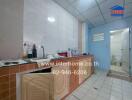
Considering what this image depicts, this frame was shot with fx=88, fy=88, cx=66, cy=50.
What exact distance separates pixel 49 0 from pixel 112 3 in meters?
1.79

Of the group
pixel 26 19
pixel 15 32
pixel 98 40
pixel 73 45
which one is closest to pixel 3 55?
pixel 15 32

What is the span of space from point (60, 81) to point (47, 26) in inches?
51.2

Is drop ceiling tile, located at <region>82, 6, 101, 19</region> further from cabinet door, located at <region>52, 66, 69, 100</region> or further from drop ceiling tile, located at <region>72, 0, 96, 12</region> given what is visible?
cabinet door, located at <region>52, 66, 69, 100</region>

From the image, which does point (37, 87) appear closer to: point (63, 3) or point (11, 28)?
point (11, 28)

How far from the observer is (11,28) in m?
1.43

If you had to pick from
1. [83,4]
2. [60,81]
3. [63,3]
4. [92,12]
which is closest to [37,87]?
[60,81]

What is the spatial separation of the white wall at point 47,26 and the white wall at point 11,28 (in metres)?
0.11

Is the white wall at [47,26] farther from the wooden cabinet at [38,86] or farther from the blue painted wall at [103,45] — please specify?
the blue painted wall at [103,45]

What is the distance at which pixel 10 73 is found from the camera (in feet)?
3.24

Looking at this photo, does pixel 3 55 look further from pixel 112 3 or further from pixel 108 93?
pixel 112 3

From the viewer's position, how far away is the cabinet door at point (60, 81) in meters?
1.65

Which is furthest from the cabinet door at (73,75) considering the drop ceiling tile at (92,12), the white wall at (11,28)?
the drop ceiling tile at (92,12)

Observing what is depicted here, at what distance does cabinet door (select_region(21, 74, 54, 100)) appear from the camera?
1139 millimetres

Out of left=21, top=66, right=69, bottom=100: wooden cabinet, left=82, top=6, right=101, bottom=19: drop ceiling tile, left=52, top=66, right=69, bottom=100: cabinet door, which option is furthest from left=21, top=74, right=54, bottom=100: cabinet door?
left=82, top=6, right=101, bottom=19: drop ceiling tile
